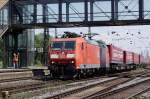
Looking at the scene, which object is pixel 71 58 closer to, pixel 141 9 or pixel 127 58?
pixel 141 9

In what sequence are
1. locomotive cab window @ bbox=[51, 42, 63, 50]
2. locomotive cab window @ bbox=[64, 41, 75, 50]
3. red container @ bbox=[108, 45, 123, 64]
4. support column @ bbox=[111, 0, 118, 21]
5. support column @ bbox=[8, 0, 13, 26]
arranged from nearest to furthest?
locomotive cab window @ bbox=[64, 41, 75, 50] → locomotive cab window @ bbox=[51, 42, 63, 50] → support column @ bbox=[111, 0, 118, 21] → support column @ bbox=[8, 0, 13, 26] → red container @ bbox=[108, 45, 123, 64]

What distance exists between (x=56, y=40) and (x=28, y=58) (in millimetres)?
22031

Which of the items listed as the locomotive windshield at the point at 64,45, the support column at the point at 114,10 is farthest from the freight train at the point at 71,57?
the support column at the point at 114,10

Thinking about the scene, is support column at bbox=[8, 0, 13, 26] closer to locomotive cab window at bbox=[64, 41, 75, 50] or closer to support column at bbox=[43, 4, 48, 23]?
support column at bbox=[43, 4, 48, 23]

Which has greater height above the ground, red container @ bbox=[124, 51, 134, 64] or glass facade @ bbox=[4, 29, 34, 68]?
glass facade @ bbox=[4, 29, 34, 68]

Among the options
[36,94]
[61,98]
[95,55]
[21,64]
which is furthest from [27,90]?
[21,64]

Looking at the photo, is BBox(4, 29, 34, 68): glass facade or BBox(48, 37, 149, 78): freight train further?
BBox(4, 29, 34, 68): glass facade

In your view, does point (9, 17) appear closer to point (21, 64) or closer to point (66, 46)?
point (21, 64)

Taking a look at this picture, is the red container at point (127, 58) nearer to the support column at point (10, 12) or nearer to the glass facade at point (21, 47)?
the glass facade at point (21, 47)

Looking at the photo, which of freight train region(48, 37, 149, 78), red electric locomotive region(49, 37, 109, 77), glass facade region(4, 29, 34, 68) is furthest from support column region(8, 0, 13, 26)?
red electric locomotive region(49, 37, 109, 77)

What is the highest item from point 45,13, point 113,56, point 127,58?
point 45,13

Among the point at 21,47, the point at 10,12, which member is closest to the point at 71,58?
the point at 10,12

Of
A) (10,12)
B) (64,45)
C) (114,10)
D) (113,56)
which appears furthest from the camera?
(113,56)

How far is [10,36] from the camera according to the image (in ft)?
Result: 172
